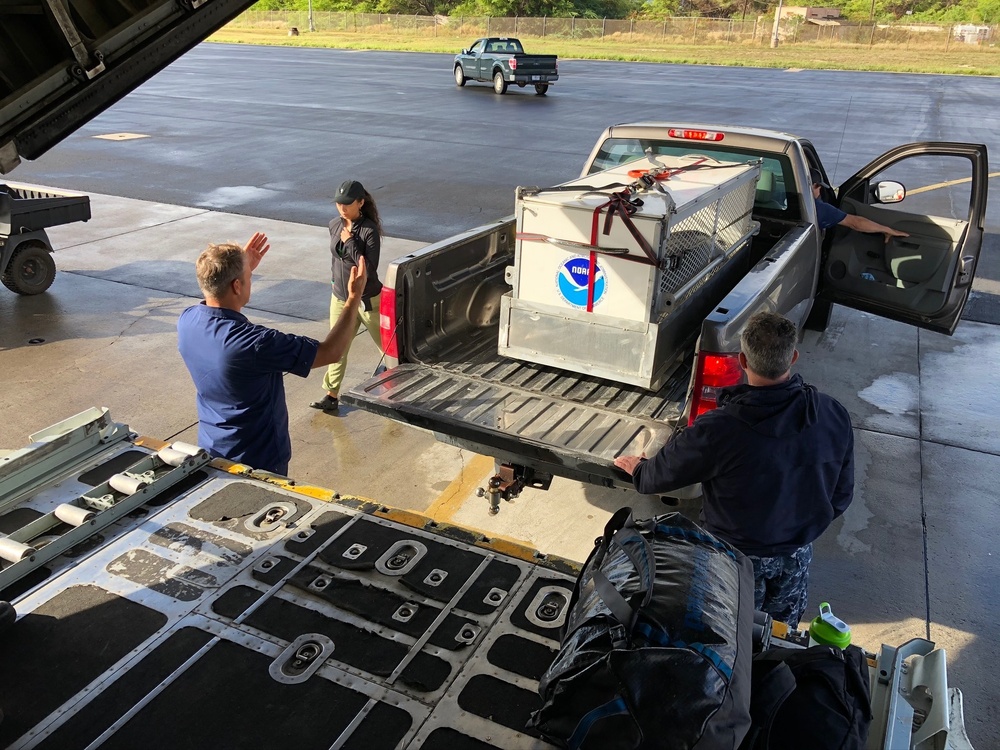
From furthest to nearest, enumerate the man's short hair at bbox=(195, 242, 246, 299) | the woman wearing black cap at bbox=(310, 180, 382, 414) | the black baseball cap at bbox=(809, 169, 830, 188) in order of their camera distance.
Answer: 1. the black baseball cap at bbox=(809, 169, 830, 188)
2. the woman wearing black cap at bbox=(310, 180, 382, 414)
3. the man's short hair at bbox=(195, 242, 246, 299)

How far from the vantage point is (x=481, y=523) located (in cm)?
479

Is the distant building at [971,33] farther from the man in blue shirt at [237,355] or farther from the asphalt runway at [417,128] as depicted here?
the man in blue shirt at [237,355]

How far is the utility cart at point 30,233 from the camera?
7676mm

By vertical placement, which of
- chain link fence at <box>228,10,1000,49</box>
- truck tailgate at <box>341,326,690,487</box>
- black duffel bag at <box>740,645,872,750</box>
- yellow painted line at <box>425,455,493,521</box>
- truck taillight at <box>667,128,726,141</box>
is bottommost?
yellow painted line at <box>425,455,493,521</box>

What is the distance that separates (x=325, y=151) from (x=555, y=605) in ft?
51.7

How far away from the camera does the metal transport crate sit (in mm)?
4227

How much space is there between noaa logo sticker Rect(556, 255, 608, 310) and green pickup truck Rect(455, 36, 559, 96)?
2523 centimetres

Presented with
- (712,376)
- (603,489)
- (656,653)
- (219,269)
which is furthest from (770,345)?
(603,489)

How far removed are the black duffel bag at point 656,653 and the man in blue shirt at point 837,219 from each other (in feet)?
15.4

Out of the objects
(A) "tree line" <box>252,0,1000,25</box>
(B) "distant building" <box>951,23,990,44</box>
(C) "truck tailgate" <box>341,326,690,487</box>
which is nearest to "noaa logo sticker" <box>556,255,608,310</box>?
(C) "truck tailgate" <box>341,326,690,487</box>

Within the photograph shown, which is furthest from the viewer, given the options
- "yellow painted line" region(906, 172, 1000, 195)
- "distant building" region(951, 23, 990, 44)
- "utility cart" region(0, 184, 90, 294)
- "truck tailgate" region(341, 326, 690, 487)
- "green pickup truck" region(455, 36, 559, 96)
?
"distant building" region(951, 23, 990, 44)

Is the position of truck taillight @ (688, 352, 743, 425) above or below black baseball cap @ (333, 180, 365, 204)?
below

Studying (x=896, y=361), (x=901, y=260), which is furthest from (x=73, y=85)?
(x=896, y=361)

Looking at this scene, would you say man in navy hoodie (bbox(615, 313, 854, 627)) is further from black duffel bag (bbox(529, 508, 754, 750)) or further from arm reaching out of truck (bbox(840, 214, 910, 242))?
arm reaching out of truck (bbox(840, 214, 910, 242))
